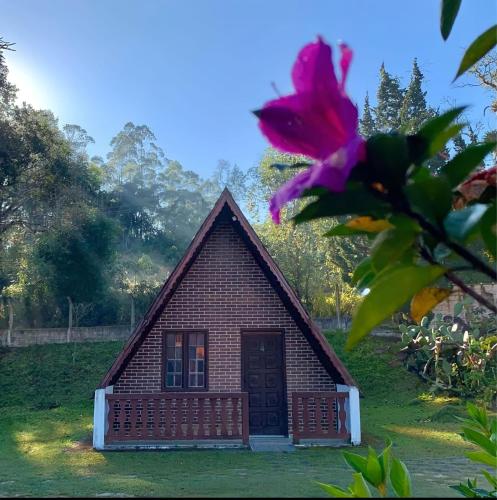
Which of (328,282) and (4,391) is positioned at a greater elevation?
(328,282)

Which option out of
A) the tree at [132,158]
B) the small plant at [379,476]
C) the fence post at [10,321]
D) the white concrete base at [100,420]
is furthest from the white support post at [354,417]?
the tree at [132,158]

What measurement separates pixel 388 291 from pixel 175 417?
10130mm

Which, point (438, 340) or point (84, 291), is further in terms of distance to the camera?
point (84, 291)

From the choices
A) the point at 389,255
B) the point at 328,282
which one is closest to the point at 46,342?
the point at 328,282

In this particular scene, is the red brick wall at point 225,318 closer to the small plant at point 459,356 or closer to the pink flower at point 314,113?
the small plant at point 459,356

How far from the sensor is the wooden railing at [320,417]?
1024 cm

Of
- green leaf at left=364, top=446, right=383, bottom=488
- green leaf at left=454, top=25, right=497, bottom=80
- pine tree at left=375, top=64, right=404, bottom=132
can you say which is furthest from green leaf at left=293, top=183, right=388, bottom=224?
pine tree at left=375, top=64, right=404, bottom=132

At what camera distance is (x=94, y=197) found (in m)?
31.5

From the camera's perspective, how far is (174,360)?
11062mm

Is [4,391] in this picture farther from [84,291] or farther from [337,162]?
[337,162]

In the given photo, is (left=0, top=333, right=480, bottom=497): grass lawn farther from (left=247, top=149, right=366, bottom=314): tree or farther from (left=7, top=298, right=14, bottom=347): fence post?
(left=247, top=149, right=366, bottom=314): tree

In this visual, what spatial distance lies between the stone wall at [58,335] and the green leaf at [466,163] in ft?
79.9

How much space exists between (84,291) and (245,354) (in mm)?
16301

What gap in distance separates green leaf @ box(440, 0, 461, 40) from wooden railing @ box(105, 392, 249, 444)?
32.1 ft
